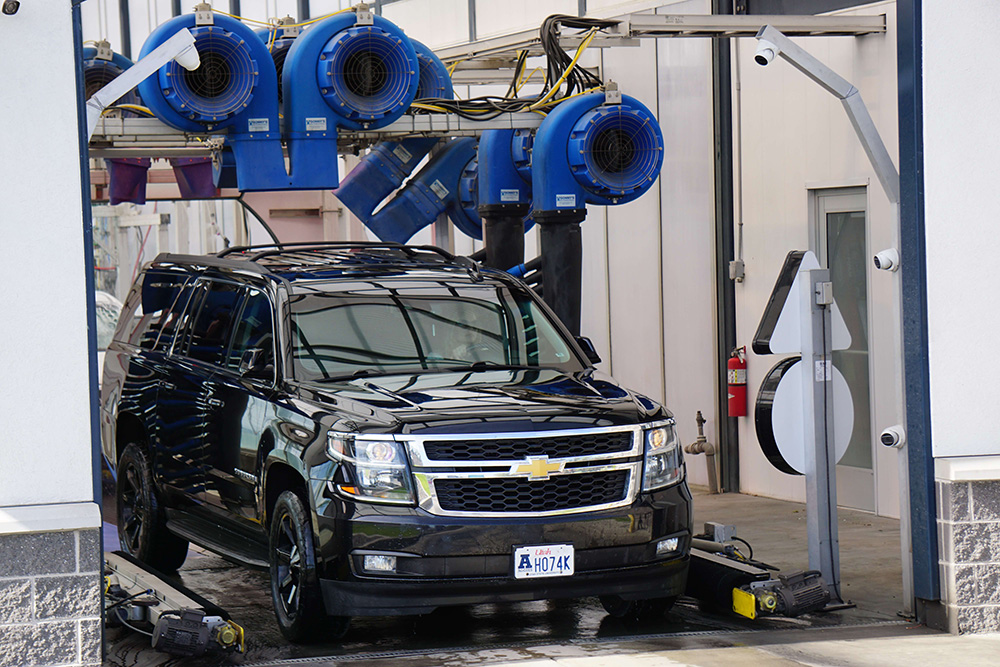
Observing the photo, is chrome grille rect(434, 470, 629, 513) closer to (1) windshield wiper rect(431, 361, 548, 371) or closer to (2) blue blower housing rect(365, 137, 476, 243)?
(1) windshield wiper rect(431, 361, 548, 371)

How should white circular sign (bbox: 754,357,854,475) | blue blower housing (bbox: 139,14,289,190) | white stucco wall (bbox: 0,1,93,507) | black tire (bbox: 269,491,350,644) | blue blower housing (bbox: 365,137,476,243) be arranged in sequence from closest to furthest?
white stucco wall (bbox: 0,1,93,507) < black tire (bbox: 269,491,350,644) < white circular sign (bbox: 754,357,854,475) < blue blower housing (bbox: 139,14,289,190) < blue blower housing (bbox: 365,137,476,243)

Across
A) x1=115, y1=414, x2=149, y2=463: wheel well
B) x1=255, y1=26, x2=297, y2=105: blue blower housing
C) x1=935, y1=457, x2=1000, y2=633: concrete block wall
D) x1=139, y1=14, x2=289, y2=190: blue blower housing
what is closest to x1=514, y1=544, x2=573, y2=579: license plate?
x1=935, y1=457, x2=1000, y2=633: concrete block wall

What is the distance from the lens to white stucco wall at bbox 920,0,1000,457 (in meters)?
7.49

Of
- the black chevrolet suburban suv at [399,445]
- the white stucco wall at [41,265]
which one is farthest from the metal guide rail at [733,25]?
the white stucco wall at [41,265]

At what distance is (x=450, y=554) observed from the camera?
7.03 m

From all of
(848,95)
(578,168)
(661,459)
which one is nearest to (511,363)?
(661,459)

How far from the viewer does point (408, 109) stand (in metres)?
11.3

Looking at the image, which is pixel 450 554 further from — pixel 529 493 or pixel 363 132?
pixel 363 132

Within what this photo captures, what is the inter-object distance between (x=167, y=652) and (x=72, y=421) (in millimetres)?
1369

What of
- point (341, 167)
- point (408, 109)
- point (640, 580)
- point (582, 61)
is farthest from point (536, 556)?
point (341, 167)

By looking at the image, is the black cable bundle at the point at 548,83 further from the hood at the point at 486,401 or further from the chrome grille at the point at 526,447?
the chrome grille at the point at 526,447

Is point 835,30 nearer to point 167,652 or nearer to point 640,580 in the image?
point 640,580

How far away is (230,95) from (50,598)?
14.2ft

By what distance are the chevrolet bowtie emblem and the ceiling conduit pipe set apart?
488 cm
